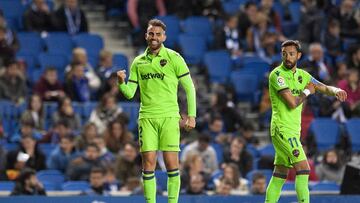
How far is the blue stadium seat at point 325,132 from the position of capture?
20125 millimetres

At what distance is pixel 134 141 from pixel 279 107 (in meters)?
5.36

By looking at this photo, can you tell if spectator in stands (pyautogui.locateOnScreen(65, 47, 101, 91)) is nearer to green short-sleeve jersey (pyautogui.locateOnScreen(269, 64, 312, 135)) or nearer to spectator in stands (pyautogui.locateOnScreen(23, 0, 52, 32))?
spectator in stands (pyautogui.locateOnScreen(23, 0, 52, 32))

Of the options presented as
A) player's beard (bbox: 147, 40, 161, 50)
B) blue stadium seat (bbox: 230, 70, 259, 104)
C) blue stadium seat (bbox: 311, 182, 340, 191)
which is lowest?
blue stadium seat (bbox: 311, 182, 340, 191)

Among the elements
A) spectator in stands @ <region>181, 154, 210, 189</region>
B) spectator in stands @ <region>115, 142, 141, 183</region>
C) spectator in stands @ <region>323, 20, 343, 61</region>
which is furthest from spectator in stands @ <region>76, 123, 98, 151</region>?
spectator in stands @ <region>323, 20, 343, 61</region>

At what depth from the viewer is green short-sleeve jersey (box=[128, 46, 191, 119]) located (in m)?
13.9

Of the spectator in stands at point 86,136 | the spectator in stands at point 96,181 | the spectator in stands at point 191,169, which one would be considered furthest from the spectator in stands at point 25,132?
the spectator in stands at point 191,169

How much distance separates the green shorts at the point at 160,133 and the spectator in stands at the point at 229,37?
8.22m

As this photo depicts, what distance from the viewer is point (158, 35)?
45.5 feet

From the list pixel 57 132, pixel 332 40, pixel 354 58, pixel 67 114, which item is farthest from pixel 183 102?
pixel 332 40

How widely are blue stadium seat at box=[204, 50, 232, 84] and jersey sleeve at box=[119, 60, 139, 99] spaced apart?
7613 mm

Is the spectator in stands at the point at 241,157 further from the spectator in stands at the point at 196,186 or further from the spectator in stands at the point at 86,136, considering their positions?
the spectator in stands at the point at 86,136

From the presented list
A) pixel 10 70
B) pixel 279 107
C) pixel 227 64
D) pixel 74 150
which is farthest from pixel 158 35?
pixel 227 64

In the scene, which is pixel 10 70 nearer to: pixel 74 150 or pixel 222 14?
pixel 74 150

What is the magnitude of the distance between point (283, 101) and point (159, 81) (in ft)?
4.71
